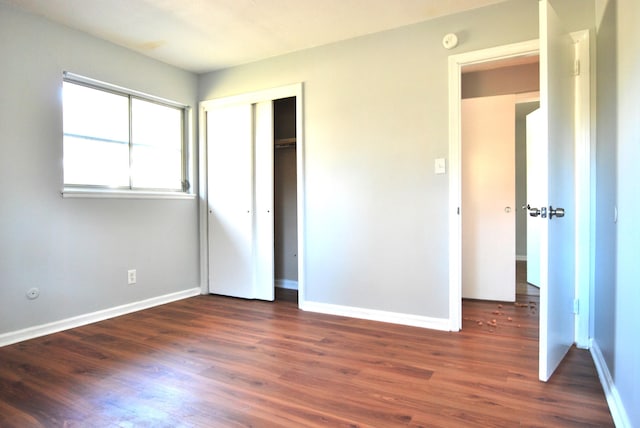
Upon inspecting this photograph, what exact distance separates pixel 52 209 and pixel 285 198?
236 cm

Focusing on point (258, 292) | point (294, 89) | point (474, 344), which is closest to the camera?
point (474, 344)

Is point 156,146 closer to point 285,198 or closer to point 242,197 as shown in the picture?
point 242,197

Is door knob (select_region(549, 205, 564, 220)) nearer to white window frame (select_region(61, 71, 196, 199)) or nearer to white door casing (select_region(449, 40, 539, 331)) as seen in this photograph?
white door casing (select_region(449, 40, 539, 331))

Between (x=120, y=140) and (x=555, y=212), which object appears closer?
(x=555, y=212)

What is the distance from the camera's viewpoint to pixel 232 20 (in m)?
2.86

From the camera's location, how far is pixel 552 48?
6.64 feet

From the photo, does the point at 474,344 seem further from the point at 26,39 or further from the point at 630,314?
the point at 26,39

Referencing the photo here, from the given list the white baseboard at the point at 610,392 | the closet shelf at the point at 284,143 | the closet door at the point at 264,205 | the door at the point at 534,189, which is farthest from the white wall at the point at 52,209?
the door at the point at 534,189

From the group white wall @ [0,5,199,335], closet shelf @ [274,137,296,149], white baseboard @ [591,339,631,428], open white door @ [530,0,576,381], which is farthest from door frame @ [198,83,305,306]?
white baseboard @ [591,339,631,428]

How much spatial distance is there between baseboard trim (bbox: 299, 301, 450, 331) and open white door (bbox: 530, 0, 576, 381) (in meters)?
0.84

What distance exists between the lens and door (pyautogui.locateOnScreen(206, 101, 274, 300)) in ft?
12.5

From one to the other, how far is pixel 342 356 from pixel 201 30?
269cm

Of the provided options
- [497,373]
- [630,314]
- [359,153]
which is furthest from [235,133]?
[630,314]

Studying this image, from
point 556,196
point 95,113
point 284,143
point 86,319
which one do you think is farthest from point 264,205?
point 556,196
